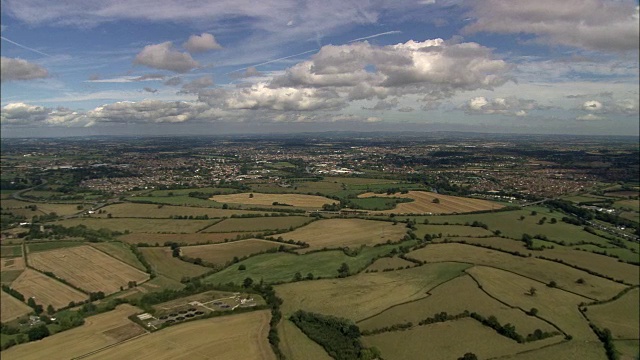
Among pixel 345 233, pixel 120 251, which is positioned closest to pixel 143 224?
pixel 120 251

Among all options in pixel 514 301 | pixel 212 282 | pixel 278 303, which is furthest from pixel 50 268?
pixel 514 301

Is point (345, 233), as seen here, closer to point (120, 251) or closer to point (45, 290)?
point (120, 251)

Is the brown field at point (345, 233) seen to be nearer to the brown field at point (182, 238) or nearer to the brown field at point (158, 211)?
the brown field at point (182, 238)

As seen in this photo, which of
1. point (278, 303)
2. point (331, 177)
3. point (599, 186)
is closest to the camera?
point (278, 303)

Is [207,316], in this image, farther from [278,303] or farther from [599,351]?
[599,351]

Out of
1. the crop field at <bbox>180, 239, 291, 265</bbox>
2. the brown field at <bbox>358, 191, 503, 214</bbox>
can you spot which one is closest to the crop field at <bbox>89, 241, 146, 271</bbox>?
the crop field at <bbox>180, 239, 291, 265</bbox>

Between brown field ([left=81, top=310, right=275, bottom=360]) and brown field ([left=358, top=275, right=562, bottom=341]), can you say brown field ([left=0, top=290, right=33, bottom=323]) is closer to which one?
brown field ([left=81, top=310, right=275, bottom=360])
